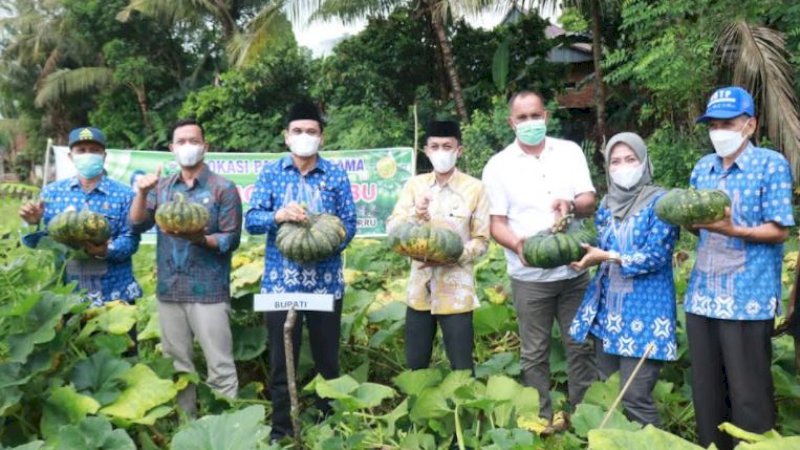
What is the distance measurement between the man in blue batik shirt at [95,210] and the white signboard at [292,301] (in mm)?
1163

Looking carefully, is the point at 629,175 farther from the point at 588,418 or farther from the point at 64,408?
the point at 64,408

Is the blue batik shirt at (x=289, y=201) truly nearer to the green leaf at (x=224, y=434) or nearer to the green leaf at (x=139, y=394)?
the green leaf at (x=139, y=394)

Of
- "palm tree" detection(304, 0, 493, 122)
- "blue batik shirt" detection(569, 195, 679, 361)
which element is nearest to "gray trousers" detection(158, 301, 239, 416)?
"blue batik shirt" detection(569, 195, 679, 361)

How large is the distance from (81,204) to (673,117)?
10560 millimetres

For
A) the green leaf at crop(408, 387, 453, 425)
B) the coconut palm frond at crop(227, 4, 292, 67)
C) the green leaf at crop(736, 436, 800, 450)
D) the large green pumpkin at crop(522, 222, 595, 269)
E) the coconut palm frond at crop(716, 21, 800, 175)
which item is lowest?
the green leaf at crop(408, 387, 453, 425)

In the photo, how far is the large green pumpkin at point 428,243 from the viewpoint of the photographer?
407 centimetres

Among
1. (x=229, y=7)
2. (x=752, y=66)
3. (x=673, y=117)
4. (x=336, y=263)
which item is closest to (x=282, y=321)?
(x=336, y=263)

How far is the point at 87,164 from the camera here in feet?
15.4

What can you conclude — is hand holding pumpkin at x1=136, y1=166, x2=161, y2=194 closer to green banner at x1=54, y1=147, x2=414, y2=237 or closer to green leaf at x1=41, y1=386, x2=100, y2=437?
green leaf at x1=41, y1=386, x2=100, y2=437

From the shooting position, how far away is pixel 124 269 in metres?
4.80

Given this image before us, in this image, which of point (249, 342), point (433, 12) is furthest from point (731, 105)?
point (433, 12)

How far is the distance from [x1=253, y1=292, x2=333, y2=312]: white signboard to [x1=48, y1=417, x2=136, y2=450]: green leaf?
3.04 feet

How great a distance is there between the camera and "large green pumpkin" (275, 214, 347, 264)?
13.4ft

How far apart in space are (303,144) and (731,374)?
8.38ft
